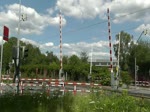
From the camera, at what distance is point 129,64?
259 feet

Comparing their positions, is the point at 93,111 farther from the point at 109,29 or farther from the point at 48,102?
the point at 109,29

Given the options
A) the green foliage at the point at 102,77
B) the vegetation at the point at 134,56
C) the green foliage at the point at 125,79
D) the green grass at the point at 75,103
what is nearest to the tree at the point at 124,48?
the vegetation at the point at 134,56

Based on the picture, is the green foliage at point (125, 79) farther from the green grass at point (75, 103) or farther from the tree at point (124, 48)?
the green grass at point (75, 103)

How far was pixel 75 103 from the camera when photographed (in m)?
10.8

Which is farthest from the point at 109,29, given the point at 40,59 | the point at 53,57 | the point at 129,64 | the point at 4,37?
Result: the point at 53,57

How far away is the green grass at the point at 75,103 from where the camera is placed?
352 inches

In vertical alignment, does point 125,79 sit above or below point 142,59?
below

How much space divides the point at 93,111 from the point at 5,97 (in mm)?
5177

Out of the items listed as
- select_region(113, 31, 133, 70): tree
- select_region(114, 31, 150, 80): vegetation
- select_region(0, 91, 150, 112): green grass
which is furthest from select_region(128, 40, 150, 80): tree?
select_region(0, 91, 150, 112): green grass

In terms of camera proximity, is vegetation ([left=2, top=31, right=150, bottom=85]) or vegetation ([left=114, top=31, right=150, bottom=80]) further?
vegetation ([left=114, top=31, right=150, bottom=80])

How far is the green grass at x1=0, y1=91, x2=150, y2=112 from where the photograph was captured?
29.3 ft

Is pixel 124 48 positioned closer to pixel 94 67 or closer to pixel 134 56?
pixel 134 56

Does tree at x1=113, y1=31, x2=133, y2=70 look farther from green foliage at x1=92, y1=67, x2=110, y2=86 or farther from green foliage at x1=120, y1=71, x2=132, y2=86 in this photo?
green foliage at x1=120, y1=71, x2=132, y2=86

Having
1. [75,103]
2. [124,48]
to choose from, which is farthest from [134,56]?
[75,103]
